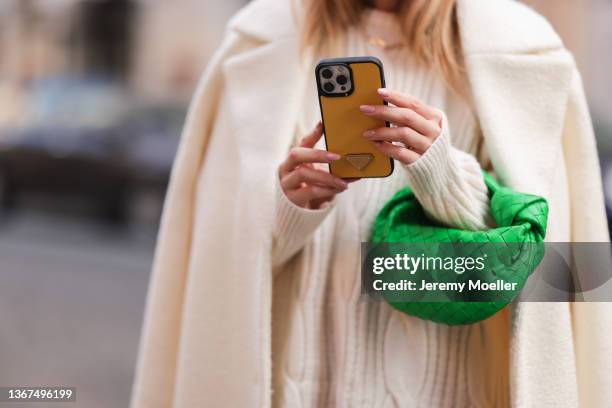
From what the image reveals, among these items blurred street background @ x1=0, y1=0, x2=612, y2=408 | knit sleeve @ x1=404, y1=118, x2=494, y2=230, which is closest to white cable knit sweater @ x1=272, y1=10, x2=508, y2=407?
knit sleeve @ x1=404, y1=118, x2=494, y2=230

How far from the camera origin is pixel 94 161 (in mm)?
6840

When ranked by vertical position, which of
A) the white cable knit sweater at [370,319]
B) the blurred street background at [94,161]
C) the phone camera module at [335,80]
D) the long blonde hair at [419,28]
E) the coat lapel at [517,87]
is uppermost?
the blurred street background at [94,161]

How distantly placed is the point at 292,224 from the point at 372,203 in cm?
16

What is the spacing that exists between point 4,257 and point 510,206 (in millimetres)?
5049

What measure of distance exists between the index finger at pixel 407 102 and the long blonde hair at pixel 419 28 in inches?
10.9

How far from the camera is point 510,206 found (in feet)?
4.27

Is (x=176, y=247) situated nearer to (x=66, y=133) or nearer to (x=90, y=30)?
(x=66, y=133)

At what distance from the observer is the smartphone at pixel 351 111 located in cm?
122

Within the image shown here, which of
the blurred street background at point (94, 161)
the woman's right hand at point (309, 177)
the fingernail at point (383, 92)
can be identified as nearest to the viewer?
the fingernail at point (383, 92)

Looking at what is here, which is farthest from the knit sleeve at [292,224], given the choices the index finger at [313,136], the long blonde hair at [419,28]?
the long blonde hair at [419,28]

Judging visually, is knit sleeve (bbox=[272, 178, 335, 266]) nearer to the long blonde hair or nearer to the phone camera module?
the phone camera module

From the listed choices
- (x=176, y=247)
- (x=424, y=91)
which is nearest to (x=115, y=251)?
(x=176, y=247)

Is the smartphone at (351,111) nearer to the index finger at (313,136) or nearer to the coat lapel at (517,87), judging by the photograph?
the index finger at (313,136)

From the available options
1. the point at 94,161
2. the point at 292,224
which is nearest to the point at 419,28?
the point at 292,224
